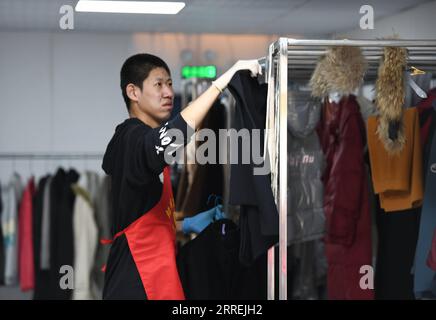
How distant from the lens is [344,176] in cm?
395

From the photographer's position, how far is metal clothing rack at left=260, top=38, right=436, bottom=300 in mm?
2725

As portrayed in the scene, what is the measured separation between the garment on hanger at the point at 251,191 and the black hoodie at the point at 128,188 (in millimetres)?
306

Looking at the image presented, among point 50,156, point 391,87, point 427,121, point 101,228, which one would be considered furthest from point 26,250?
point 391,87

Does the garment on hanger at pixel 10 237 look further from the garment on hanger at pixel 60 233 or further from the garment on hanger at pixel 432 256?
the garment on hanger at pixel 432 256

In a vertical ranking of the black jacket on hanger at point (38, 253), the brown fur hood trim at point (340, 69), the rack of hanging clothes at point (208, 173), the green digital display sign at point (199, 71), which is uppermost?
the green digital display sign at point (199, 71)

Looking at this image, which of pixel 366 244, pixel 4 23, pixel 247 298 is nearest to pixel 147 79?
pixel 247 298

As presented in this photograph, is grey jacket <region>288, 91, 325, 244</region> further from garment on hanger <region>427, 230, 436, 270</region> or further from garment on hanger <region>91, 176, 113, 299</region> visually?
garment on hanger <region>91, 176, 113, 299</region>

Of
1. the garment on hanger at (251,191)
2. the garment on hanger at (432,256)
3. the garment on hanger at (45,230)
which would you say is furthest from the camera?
the garment on hanger at (45,230)

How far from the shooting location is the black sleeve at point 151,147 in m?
2.47

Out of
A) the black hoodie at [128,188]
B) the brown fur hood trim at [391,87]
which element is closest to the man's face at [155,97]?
the black hoodie at [128,188]

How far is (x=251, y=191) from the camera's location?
2760 millimetres

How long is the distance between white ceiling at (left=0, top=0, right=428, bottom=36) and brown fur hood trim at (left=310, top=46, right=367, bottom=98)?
3011mm

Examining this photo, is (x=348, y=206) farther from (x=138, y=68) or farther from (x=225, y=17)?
(x=225, y=17)

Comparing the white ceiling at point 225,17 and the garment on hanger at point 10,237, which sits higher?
the white ceiling at point 225,17
